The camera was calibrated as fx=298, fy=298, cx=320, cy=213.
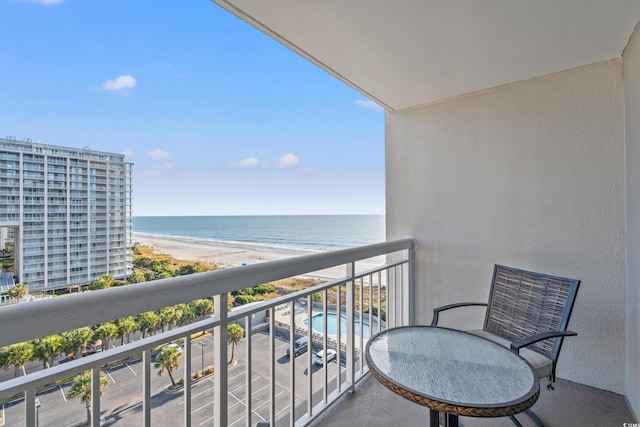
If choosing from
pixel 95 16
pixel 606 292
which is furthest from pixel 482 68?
pixel 95 16

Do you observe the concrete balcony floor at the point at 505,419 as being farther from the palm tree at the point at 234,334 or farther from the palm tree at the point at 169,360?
the palm tree at the point at 169,360

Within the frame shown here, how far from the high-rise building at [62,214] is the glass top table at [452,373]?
1.57 m

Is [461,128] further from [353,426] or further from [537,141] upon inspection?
[353,426]

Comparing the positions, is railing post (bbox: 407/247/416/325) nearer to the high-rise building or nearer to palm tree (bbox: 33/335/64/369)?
the high-rise building

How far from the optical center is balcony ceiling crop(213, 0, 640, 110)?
163 centimetres

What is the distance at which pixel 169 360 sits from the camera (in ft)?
4.12

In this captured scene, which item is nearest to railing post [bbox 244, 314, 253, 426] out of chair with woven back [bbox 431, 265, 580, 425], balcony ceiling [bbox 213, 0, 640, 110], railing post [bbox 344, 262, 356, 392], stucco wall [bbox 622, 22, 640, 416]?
railing post [bbox 344, 262, 356, 392]

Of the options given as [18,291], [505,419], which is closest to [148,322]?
[18,291]

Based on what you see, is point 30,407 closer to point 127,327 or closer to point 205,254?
point 127,327

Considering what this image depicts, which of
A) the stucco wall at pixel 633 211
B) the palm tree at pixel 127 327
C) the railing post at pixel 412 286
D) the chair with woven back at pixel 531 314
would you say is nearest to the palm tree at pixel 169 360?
the palm tree at pixel 127 327

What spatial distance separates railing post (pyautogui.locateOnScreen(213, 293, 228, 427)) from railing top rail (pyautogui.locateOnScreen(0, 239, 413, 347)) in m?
0.10

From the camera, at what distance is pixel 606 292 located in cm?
220

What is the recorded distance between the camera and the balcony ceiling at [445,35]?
1628 mm

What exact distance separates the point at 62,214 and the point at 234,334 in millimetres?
1466
